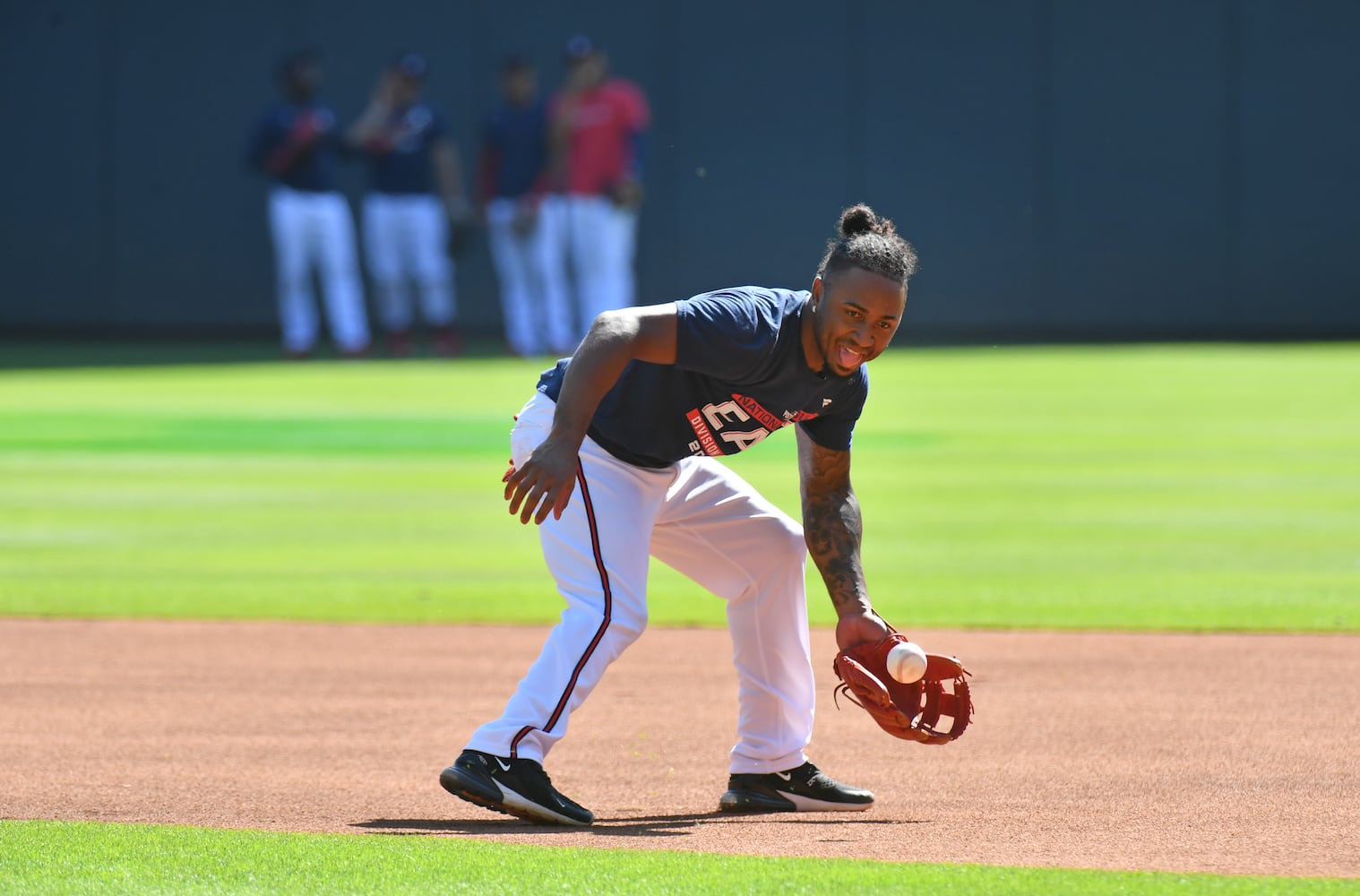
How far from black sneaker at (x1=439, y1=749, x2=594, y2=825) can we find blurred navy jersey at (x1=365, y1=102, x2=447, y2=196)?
18.1 meters

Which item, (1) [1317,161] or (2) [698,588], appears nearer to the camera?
(2) [698,588]

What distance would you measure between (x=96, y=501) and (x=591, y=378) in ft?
25.8

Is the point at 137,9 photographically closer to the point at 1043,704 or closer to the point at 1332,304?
the point at 1332,304

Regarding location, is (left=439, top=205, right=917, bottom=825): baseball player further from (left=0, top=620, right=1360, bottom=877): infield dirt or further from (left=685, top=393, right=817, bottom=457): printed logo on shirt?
(left=0, top=620, right=1360, bottom=877): infield dirt

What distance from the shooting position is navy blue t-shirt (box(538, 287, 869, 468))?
14.3 feet

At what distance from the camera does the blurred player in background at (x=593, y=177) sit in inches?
859

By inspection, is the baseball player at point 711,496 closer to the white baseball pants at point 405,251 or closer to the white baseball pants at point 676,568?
the white baseball pants at point 676,568

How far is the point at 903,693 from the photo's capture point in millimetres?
4723

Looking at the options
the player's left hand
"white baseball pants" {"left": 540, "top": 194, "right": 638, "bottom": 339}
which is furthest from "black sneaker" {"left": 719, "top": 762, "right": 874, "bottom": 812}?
"white baseball pants" {"left": 540, "top": 194, "right": 638, "bottom": 339}

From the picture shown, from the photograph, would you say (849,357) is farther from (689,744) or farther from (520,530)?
(520,530)

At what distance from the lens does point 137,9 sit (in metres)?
26.5

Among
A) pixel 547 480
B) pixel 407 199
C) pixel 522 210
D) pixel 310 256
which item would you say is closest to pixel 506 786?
pixel 547 480

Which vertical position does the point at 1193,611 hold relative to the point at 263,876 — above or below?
below

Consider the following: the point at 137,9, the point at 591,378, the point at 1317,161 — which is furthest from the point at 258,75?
the point at 591,378
